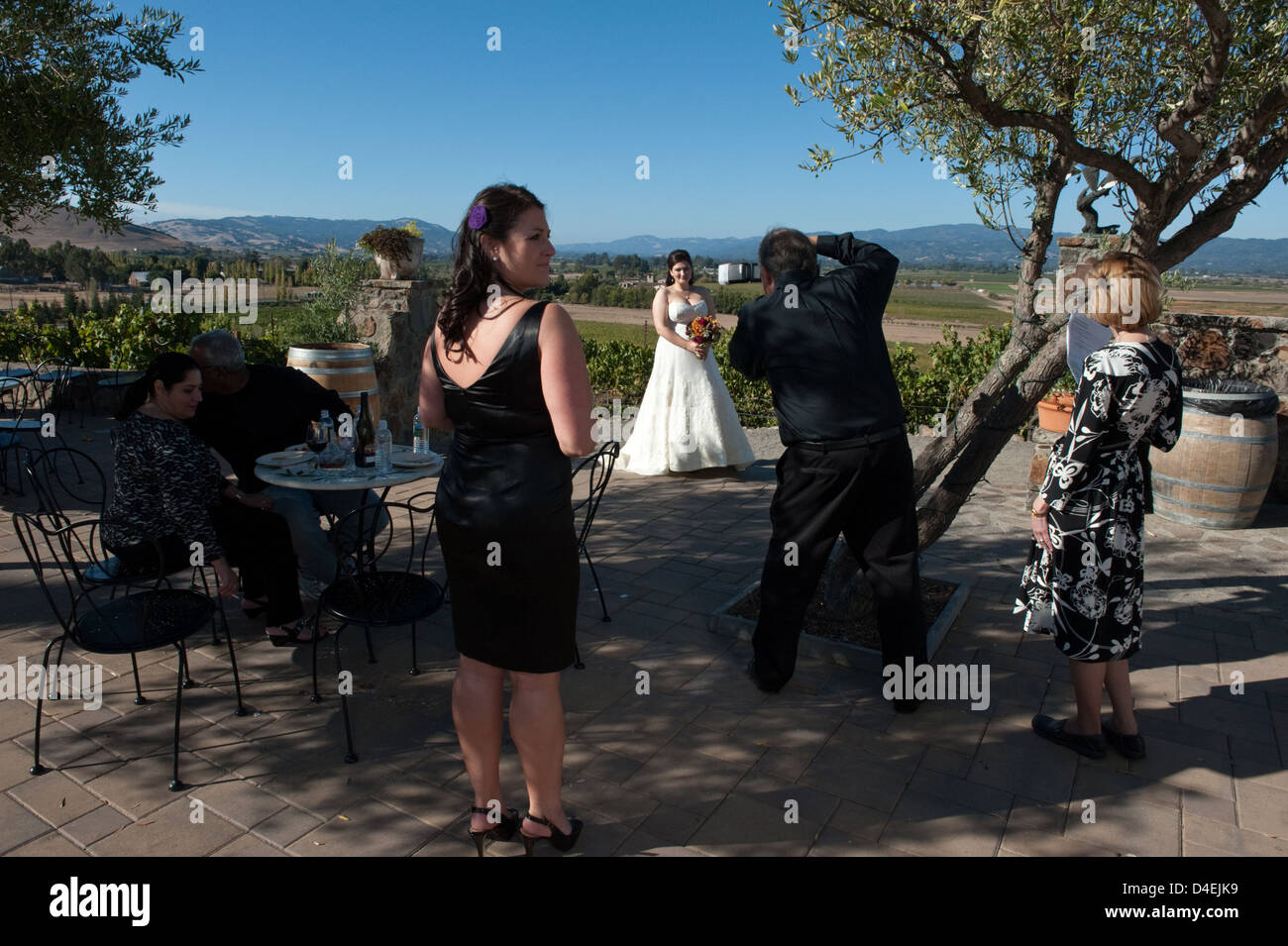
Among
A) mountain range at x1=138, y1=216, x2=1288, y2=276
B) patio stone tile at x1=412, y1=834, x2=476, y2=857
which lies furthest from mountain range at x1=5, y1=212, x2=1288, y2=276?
patio stone tile at x1=412, y1=834, x2=476, y2=857

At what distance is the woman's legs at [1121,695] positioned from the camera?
3.10 m

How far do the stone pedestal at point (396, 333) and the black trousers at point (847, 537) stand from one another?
5543mm

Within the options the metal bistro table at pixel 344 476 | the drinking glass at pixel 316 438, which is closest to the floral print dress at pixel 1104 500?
the metal bistro table at pixel 344 476

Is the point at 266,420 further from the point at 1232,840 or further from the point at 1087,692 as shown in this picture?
Result: the point at 1232,840

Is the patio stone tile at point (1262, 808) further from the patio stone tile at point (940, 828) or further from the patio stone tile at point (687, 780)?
the patio stone tile at point (687, 780)

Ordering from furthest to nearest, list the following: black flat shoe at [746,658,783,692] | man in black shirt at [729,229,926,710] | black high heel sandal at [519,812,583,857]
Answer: black flat shoe at [746,658,783,692] < man in black shirt at [729,229,926,710] < black high heel sandal at [519,812,583,857]

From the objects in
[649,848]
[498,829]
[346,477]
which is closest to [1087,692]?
[649,848]

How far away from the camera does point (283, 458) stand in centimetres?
415

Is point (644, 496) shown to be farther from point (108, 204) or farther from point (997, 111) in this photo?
point (108, 204)

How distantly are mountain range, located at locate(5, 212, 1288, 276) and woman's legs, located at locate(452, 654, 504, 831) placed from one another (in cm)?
125

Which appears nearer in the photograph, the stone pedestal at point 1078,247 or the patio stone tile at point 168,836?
the patio stone tile at point 168,836

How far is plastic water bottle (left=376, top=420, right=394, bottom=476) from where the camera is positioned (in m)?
4.01

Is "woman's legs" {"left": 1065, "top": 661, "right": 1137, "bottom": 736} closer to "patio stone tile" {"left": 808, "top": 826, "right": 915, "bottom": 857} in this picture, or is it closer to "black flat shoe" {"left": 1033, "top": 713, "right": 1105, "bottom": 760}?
"black flat shoe" {"left": 1033, "top": 713, "right": 1105, "bottom": 760}

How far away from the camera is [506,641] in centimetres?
237
